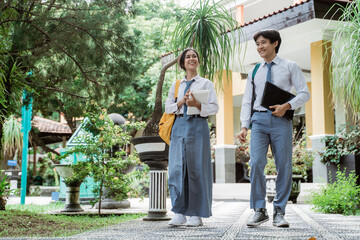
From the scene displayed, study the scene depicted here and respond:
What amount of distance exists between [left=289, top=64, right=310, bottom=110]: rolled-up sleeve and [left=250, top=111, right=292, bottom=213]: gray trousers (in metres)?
0.17

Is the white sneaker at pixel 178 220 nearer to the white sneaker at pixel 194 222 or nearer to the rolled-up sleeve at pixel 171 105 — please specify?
the white sneaker at pixel 194 222

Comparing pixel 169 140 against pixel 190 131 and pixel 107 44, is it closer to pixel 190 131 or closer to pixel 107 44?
pixel 190 131

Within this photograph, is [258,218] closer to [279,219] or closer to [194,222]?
[279,219]

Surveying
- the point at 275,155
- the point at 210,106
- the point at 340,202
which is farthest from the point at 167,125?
the point at 340,202

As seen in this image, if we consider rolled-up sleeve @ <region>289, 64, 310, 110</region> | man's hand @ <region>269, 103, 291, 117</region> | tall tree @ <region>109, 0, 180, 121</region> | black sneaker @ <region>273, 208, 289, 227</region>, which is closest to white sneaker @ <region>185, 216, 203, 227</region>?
black sneaker @ <region>273, 208, 289, 227</region>

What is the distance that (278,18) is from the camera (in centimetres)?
888

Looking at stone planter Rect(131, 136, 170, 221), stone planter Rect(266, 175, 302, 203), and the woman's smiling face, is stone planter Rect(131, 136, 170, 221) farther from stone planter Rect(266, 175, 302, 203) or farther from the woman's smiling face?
stone planter Rect(266, 175, 302, 203)

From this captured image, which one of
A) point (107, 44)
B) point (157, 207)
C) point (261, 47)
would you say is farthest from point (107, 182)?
point (261, 47)

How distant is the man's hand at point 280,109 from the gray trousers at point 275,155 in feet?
0.26

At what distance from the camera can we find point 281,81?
12.4 ft

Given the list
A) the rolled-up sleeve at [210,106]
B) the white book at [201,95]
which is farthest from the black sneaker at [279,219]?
the white book at [201,95]

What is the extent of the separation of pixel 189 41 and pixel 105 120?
5.02 ft

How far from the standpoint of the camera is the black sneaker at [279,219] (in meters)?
3.52

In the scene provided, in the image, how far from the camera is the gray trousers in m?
3.66
